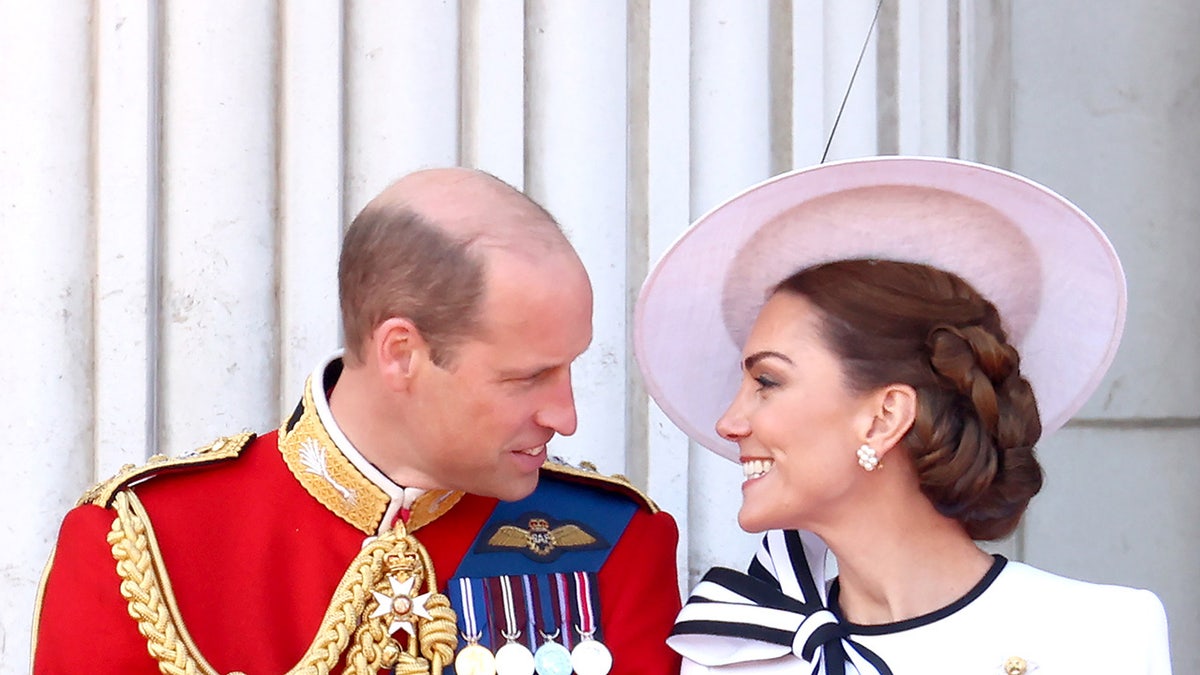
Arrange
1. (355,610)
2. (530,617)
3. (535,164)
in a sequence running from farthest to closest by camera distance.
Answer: (535,164) < (530,617) < (355,610)

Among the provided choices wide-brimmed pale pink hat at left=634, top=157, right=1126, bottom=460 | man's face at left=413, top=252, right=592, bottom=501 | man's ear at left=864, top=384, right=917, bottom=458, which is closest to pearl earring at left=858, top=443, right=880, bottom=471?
man's ear at left=864, top=384, right=917, bottom=458

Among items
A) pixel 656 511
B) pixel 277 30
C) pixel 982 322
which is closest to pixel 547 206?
pixel 277 30

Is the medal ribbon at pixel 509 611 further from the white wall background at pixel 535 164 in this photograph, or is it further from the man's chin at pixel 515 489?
the white wall background at pixel 535 164

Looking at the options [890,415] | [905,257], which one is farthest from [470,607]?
[905,257]

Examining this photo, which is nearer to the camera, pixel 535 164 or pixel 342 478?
pixel 342 478

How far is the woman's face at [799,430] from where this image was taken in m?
2.28

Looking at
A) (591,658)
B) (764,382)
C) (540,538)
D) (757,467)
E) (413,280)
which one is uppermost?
(413,280)

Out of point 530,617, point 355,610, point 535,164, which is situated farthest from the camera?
point 535,164

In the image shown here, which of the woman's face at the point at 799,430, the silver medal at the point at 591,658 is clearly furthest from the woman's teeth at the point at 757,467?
the silver medal at the point at 591,658

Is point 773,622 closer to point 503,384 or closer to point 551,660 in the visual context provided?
point 551,660

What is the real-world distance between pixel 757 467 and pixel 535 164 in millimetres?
1188

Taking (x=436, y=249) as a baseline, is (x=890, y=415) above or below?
below

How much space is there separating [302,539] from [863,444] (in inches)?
31.0

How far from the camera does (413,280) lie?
229 centimetres
